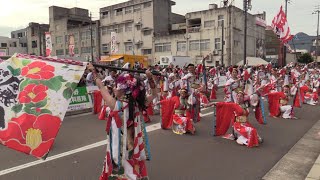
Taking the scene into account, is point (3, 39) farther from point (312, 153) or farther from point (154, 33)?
point (312, 153)

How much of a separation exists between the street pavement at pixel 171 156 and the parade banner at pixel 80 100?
9.39 ft

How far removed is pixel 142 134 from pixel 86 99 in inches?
363

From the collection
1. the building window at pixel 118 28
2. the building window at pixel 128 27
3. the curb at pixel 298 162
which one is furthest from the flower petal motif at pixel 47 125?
the building window at pixel 118 28

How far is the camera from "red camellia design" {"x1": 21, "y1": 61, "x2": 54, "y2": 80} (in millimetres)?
3148

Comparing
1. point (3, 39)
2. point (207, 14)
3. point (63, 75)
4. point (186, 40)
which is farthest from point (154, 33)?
point (63, 75)

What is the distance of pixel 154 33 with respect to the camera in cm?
4981

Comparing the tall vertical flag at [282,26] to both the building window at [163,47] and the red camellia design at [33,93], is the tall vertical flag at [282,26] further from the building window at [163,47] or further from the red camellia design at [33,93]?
the building window at [163,47]

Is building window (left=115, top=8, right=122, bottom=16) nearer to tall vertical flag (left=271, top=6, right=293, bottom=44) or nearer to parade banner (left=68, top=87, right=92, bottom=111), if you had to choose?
tall vertical flag (left=271, top=6, right=293, bottom=44)

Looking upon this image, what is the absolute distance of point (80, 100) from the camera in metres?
12.8

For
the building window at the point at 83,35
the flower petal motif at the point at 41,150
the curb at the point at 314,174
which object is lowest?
the curb at the point at 314,174

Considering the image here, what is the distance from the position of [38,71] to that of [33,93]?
220 mm

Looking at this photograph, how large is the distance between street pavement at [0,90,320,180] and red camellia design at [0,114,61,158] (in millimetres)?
2360

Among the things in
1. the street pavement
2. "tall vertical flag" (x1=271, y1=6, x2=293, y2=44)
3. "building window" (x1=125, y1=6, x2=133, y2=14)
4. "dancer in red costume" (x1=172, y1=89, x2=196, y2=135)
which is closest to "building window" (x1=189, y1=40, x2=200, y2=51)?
"building window" (x1=125, y1=6, x2=133, y2=14)

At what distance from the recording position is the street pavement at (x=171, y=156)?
5.45m
